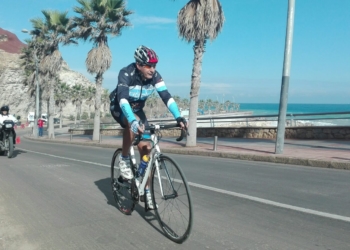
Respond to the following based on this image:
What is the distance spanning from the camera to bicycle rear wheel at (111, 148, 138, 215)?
4.68 metres

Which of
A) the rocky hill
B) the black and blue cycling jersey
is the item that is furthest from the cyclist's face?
the rocky hill

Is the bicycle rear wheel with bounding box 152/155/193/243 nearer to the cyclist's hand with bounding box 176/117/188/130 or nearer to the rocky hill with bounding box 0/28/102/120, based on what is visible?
the cyclist's hand with bounding box 176/117/188/130

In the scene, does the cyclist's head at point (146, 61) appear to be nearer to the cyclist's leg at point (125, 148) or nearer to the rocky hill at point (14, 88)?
the cyclist's leg at point (125, 148)

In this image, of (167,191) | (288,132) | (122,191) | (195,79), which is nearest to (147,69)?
(167,191)

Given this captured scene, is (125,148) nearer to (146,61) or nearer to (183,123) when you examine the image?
(183,123)

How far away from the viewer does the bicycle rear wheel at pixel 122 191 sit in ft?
15.4

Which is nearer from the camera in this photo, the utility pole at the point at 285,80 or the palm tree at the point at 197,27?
the utility pole at the point at 285,80

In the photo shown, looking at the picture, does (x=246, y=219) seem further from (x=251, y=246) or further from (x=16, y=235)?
(x=16, y=235)

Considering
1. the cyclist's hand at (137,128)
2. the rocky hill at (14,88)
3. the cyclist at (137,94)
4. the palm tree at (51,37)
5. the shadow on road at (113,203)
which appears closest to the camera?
the cyclist's hand at (137,128)

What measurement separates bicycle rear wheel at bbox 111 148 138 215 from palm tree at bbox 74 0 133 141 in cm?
2062

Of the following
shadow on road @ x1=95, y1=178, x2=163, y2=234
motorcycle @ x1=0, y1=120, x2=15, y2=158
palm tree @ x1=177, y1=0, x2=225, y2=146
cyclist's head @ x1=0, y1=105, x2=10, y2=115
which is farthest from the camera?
palm tree @ x1=177, y1=0, x2=225, y2=146

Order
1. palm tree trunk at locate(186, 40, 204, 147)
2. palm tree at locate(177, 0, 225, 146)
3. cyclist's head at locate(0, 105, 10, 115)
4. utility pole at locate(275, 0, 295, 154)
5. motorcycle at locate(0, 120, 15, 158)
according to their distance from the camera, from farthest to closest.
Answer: palm tree trunk at locate(186, 40, 204, 147)
palm tree at locate(177, 0, 225, 146)
cyclist's head at locate(0, 105, 10, 115)
motorcycle at locate(0, 120, 15, 158)
utility pole at locate(275, 0, 295, 154)

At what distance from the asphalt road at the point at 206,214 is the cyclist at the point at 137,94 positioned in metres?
0.63

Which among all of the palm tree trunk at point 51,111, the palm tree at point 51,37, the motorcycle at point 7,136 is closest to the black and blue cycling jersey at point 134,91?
the motorcycle at point 7,136
